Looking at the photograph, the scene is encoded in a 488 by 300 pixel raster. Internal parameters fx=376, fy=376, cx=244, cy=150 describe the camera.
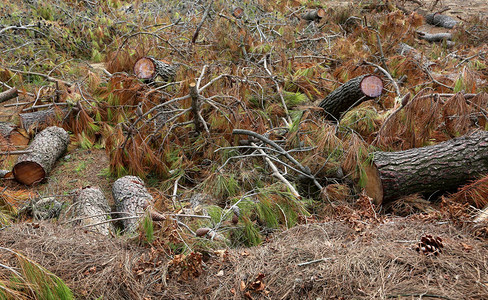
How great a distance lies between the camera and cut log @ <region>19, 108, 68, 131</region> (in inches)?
173

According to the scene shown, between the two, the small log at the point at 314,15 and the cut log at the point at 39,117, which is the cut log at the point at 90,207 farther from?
the small log at the point at 314,15

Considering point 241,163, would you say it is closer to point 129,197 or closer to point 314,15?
point 129,197

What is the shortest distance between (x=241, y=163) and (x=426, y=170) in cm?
160

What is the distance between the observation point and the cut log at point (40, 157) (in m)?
3.71

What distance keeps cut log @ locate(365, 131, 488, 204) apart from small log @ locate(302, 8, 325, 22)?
213 inches

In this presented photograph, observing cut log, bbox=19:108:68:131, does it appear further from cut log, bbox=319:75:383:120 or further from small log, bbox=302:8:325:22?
small log, bbox=302:8:325:22

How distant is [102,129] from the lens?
14.9 feet

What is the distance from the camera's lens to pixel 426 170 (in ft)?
10.1

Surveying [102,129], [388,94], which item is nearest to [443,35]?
[388,94]

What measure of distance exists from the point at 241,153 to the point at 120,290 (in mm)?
2088

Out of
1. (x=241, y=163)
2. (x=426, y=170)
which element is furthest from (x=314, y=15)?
(x=426, y=170)

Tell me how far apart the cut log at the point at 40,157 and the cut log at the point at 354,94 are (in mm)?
2967

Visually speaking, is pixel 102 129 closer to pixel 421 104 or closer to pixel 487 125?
pixel 421 104

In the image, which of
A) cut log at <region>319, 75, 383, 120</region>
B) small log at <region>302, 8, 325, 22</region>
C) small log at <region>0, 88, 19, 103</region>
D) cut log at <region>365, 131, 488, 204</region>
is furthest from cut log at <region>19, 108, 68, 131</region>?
small log at <region>302, 8, 325, 22</region>
